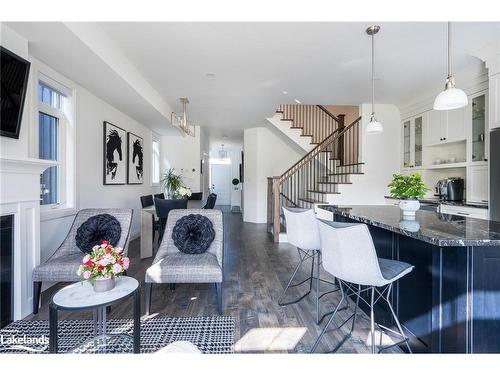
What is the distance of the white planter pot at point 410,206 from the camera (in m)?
2.12

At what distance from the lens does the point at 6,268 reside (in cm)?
225

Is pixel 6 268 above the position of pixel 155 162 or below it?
below

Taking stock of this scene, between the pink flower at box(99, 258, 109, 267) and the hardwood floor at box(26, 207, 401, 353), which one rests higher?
the pink flower at box(99, 258, 109, 267)

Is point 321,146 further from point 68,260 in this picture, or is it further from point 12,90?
point 12,90

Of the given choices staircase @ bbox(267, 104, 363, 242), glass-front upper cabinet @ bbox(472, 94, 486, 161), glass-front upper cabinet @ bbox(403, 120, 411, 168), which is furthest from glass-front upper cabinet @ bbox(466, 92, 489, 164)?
staircase @ bbox(267, 104, 363, 242)

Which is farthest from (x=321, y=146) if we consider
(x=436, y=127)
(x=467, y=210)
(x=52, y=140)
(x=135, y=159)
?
(x=52, y=140)

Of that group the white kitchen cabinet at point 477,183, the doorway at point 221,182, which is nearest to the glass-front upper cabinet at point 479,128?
the white kitchen cabinet at point 477,183

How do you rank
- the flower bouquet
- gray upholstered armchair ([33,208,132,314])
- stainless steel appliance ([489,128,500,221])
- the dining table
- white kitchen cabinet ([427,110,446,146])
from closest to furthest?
the flower bouquet < gray upholstered armchair ([33,208,132,314]) < stainless steel appliance ([489,128,500,221]) < the dining table < white kitchen cabinet ([427,110,446,146])

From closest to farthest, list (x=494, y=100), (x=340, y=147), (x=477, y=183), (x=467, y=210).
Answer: (x=494, y=100)
(x=467, y=210)
(x=477, y=183)
(x=340, y=147)

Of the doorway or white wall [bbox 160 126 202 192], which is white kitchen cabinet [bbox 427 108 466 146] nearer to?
white wall [bbox 160 126 202 192]

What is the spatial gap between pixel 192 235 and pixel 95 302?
1256mm

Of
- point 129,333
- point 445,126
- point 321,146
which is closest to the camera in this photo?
point 129,333

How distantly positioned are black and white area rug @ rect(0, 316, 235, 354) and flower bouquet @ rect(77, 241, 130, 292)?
0.57 m

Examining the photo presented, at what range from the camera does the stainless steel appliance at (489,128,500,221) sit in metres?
2.98
